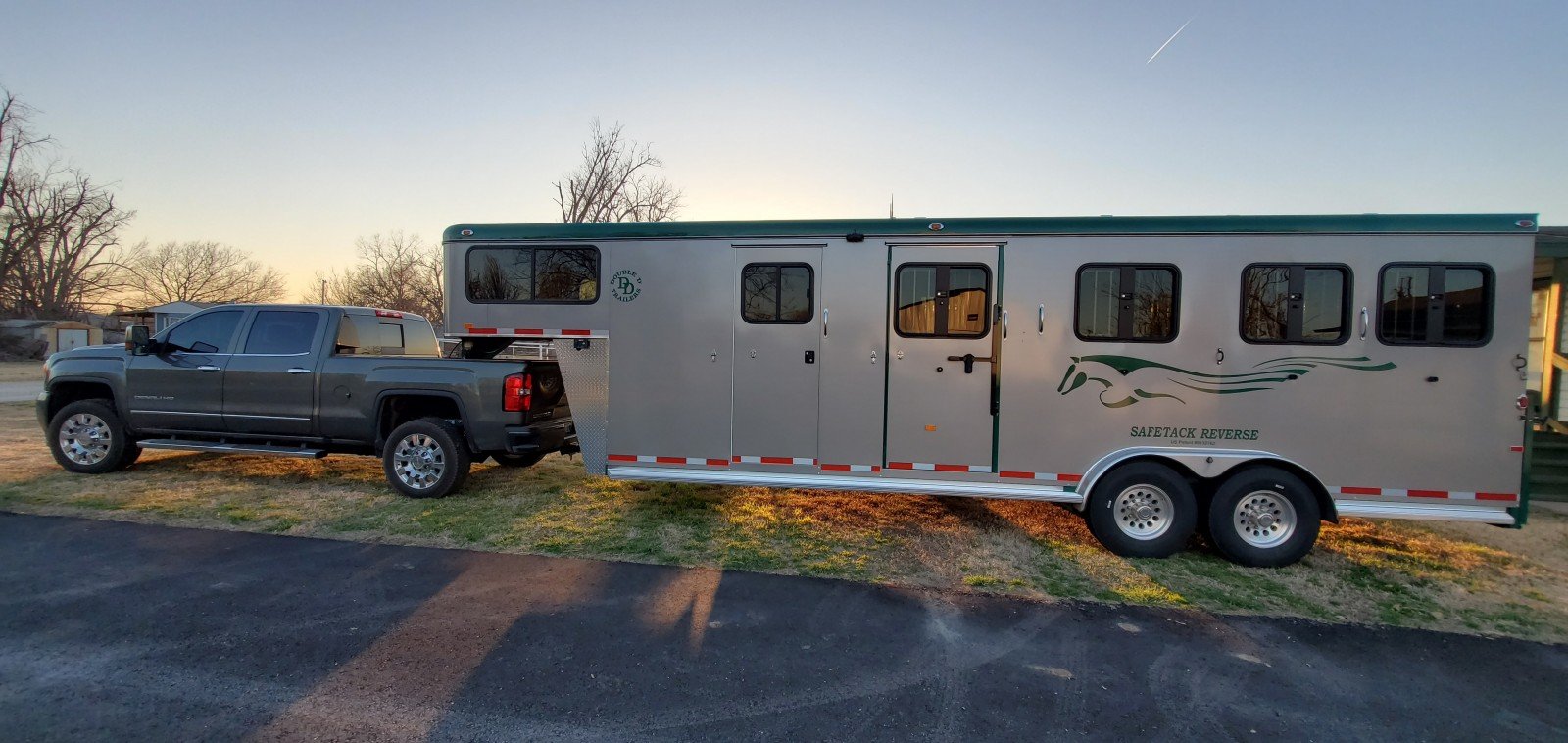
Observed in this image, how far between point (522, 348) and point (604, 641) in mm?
3757

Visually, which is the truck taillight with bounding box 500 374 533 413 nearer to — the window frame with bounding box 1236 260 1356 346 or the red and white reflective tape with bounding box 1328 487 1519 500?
the window frame with bounding box 1236 260 1356 346

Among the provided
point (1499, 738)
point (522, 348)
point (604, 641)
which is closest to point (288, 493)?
point (522, 348)

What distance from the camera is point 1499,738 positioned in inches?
123

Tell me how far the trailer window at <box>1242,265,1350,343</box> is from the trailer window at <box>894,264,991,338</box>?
6.40ft

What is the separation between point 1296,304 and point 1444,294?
0.98 metres

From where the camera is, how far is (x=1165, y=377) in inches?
209

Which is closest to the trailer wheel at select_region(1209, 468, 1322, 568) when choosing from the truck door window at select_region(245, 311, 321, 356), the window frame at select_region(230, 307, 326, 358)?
the window frame at select_region(230, 307, 326, 358)

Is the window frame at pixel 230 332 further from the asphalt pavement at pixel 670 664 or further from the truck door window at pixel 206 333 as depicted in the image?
the asphalt pavement at pixel 670 664

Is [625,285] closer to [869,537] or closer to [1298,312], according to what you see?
[869,537]

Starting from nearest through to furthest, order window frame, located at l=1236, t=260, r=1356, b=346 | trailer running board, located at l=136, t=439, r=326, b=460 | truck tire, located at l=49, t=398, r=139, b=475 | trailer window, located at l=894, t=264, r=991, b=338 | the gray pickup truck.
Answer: window frame, located at l=1236, t=260, r=1356, b=346
trailer window, located at l=894, t=264, r=991, b=338
the gray pickup truck
trailer running board, located at l=136, t=439, r=326, b=460
truck tire, located at l=49, t=398, r=139, b=475

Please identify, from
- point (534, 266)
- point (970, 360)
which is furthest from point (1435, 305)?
point (534, 266)

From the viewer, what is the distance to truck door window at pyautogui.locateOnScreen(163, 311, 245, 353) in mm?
7352

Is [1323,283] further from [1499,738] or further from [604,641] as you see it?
[604,641]

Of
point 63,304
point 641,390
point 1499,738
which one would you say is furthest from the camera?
point 63,304
